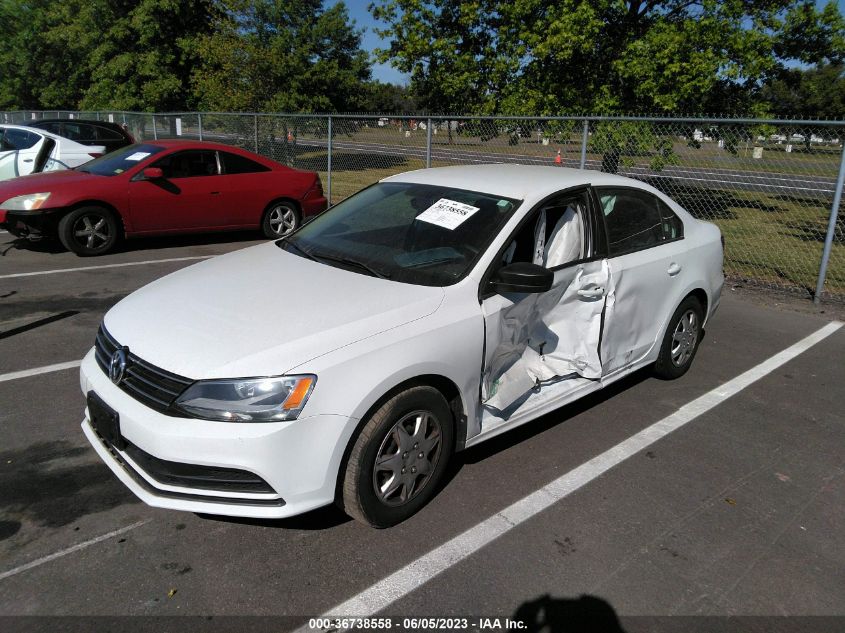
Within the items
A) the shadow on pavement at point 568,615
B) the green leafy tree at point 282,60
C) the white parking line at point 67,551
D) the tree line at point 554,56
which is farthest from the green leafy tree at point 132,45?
Result: the shadow on pavement at point 568,615

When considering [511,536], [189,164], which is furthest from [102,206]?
[511,536]

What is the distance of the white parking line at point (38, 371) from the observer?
4.53 metres

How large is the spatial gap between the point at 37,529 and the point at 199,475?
91 centimetres

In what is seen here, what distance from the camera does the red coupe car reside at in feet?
26.2

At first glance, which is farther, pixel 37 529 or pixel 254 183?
pixel 254 183

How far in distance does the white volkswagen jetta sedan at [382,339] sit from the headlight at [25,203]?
5242mm

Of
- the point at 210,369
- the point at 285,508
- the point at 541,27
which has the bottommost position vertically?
the point at 285,508

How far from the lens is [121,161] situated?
8.77 m

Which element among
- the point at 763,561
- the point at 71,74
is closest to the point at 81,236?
the point at 763,561

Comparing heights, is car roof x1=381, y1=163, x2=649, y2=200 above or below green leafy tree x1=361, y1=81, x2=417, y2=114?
below

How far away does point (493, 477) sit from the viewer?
11.6ft

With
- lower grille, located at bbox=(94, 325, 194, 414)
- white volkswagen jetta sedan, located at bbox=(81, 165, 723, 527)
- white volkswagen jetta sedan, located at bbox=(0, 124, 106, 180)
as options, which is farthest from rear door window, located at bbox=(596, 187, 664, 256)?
white volkswagen jetta sedan, located at bbox=(0, 124, 106, 180)

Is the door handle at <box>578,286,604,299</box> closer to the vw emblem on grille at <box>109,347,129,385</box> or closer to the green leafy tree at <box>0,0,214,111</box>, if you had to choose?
the vw emblem on grille at <box>109,347,129,385</box>

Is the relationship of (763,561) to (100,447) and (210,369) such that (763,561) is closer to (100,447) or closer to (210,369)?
(210,369)
